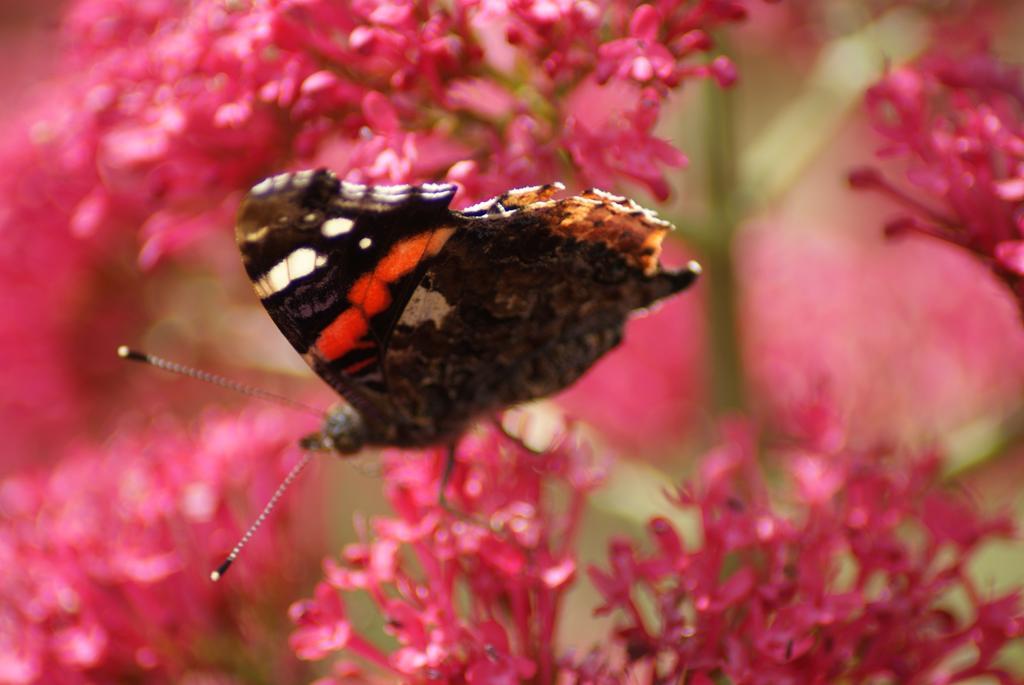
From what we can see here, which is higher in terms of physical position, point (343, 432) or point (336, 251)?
point (336, 251)

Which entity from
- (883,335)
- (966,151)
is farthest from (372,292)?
(883,335)

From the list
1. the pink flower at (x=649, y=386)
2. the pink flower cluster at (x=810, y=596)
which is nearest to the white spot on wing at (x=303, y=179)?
the pink flower cluster at (x=810, y=596)

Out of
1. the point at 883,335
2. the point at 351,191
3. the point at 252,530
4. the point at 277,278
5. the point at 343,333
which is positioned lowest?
the point at 883,335

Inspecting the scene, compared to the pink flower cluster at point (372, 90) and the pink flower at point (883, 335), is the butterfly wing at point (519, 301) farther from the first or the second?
the pink flower at point (883, 335)

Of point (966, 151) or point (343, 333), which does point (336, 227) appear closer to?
point (343, 333)

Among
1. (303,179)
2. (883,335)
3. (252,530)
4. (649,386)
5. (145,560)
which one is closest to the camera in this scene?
(303,179)

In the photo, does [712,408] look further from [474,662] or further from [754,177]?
[474,662]

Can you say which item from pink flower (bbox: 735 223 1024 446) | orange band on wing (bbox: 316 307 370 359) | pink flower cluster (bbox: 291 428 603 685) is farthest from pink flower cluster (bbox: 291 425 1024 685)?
pink flower (bbox: 735 223 1024 446)
